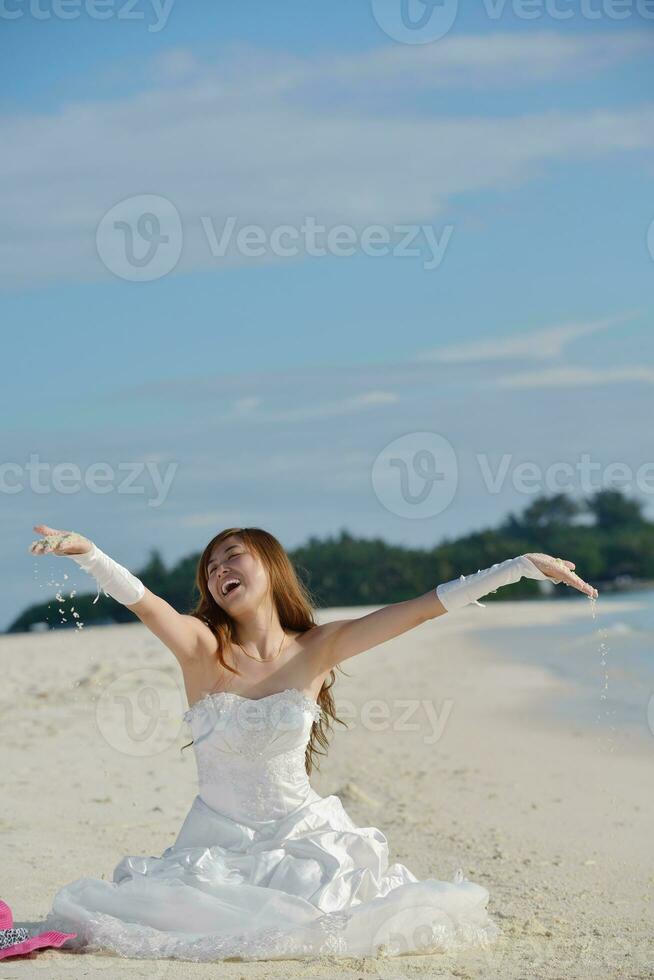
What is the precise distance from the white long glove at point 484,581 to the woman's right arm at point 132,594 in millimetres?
1005

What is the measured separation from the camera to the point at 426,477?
45.5 feet

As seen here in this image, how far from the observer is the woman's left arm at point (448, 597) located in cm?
486

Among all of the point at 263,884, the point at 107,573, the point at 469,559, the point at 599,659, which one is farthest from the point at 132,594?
the point at 469,559

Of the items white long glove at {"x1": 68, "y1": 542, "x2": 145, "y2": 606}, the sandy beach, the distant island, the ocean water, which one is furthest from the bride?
the distant island

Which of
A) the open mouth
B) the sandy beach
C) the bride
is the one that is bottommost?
the sandy beach

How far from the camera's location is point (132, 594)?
16.1ft

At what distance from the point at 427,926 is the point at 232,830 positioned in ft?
2.73

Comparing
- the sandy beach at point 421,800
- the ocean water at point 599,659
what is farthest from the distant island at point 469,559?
the sandy beach at point 421,800

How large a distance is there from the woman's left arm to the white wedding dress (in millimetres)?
343

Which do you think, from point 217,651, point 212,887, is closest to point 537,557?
point 217,651

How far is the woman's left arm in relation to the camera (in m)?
4.86

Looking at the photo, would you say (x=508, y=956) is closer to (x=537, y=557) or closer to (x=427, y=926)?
(x=427, y=926)

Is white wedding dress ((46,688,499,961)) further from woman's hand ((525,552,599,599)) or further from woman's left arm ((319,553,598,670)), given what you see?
woman's hand ((525,552,599,599))

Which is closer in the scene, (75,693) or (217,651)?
(217,651)
